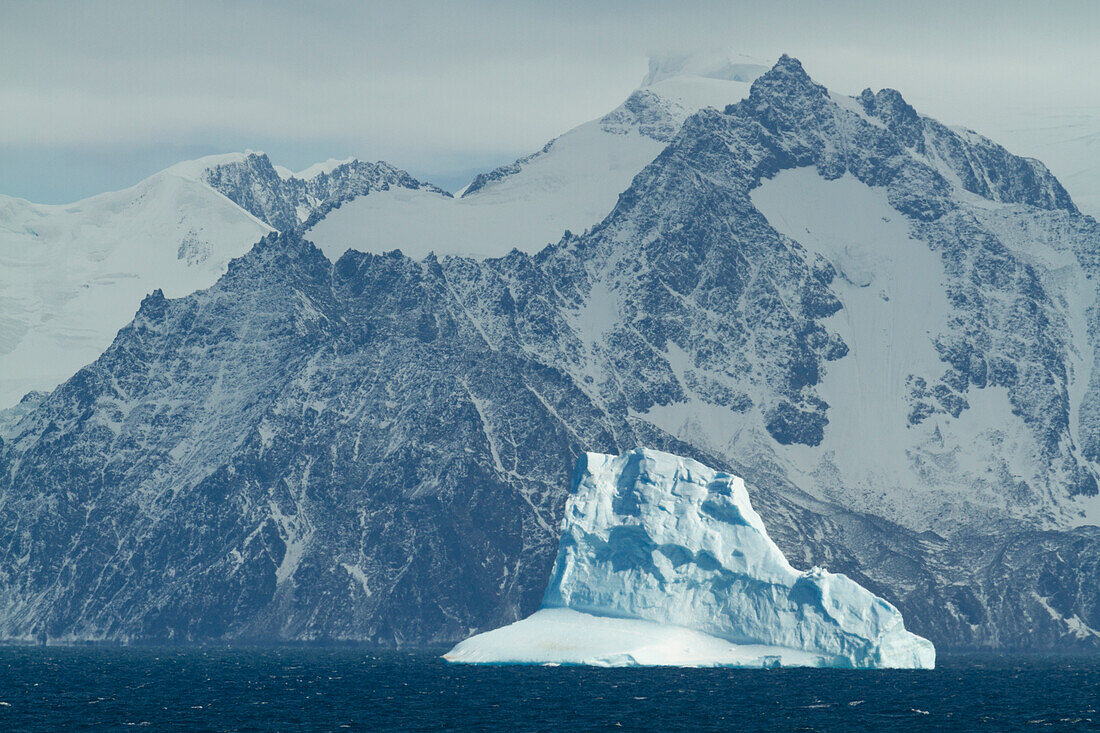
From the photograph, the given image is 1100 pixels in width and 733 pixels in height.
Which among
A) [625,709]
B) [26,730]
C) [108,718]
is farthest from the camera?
[625,709]

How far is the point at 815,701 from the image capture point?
652 ft

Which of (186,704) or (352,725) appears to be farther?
(186,704)

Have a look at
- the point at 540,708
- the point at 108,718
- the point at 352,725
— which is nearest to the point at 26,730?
the point at 108,718

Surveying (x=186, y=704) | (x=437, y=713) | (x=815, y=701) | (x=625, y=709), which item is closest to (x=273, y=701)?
(x=186, y=704)

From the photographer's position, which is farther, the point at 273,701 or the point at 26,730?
the point at 273,701

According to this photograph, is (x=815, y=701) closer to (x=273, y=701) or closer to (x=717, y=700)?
(x=717, y=700)

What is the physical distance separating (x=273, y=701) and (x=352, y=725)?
30.7 meters

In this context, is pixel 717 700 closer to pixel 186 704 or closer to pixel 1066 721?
pixel 1066 721

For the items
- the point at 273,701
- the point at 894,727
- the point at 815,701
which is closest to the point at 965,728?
the point at 894,727

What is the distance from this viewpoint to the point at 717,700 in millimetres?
198375

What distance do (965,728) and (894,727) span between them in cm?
601

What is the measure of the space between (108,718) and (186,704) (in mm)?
20254

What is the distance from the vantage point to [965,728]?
16912cm

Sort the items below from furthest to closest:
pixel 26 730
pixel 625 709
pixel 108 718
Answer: pixel 625 709 → pixel 108 718 → pixel 26 730
